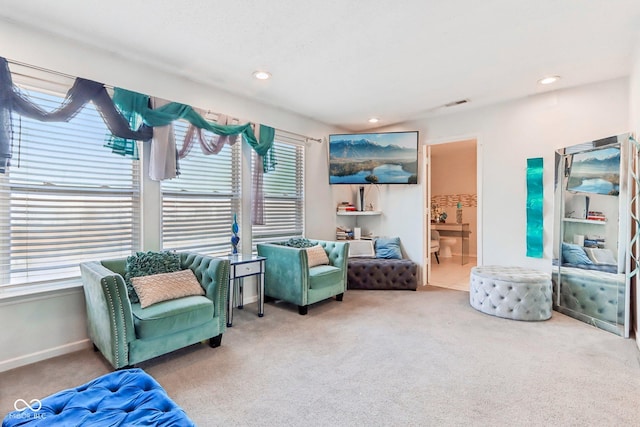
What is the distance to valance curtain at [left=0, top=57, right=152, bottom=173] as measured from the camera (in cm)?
230

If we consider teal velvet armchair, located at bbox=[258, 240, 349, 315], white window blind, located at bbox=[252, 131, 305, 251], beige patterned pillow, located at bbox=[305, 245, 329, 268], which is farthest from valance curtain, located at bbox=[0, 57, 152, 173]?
beige patterned pillow, located at bbox=[305, 245, 329, 268]

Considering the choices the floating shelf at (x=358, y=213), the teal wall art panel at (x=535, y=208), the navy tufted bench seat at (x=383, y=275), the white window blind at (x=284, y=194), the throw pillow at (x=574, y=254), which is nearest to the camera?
the throw pillow at (x=574, y=254)

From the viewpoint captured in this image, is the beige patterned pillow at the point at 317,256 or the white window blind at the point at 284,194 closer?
the beige patterned pillow at the point at 317,256

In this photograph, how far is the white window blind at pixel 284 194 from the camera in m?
4.32

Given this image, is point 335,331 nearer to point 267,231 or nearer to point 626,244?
point 267,231

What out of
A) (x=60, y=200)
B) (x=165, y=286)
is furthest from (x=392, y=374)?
(x=60, y=200)

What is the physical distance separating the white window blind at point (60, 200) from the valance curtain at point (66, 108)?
7cm

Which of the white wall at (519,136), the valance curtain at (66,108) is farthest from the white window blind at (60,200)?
the white wall at (519,136)

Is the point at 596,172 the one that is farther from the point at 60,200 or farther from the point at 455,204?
the point at 60,200

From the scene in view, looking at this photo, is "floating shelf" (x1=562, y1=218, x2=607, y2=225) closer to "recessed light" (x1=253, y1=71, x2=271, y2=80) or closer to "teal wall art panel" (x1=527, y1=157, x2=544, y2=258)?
"teal wall art panel" (x1=527, y1=157, x2=544, y2=258)

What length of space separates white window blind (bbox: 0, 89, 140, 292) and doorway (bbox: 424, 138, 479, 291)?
19.3 feet

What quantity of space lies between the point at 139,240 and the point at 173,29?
6.27 feet

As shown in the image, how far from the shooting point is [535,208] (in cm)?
397

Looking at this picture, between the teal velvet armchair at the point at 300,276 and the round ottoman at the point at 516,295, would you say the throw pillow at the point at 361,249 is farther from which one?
the round ottoman at the point at 516,295
